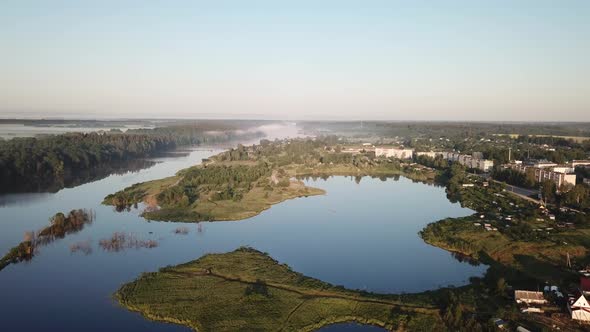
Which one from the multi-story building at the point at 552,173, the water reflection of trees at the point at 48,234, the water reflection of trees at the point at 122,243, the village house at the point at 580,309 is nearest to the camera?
the village house at the point at 580,309

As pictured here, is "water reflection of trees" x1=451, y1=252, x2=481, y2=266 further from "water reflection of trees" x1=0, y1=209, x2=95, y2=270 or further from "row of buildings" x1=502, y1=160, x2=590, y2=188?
"water reflection of trees" x1=0, y1=209, x2=95, y2=270

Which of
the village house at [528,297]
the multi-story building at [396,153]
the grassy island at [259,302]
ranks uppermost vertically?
the multi-story building at [396,153]

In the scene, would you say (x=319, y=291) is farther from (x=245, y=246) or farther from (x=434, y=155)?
(x=434, y=155)

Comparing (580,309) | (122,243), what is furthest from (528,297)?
(122,243)

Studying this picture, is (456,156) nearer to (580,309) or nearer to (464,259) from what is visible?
(464,259)

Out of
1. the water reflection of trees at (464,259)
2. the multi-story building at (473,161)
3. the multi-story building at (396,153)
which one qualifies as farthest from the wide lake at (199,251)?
the multi-story building at (396,153)

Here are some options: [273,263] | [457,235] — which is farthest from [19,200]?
[457,235]

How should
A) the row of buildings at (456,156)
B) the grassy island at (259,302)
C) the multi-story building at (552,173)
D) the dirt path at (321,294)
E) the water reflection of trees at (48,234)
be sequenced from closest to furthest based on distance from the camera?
the grassy island at (259,302) < the dirt path at (321,294) < the water reflection of trees at (48,234) < the multi-story building at (552,173) < the row of buildings at (456,156)

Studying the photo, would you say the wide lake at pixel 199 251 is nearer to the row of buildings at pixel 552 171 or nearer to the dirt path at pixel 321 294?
the dirt path at pixel 321 294
